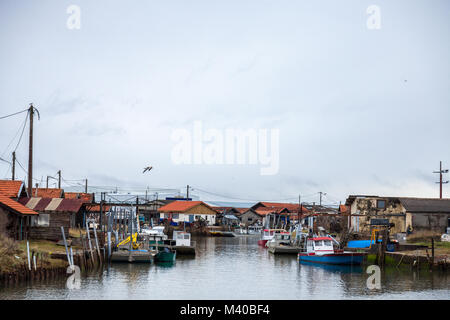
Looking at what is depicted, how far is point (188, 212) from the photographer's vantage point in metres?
110

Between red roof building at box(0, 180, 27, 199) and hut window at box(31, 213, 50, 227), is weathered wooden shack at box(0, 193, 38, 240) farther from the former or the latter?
red roof building at box(0, 180, 27, 199)

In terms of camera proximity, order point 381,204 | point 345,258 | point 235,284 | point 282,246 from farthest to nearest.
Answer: point 381,204, point 282,246, point 345,258, point 235,284

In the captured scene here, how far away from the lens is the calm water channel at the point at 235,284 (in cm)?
3145

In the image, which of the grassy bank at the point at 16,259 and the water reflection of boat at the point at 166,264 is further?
the water reflection of boat at the point at 166,264

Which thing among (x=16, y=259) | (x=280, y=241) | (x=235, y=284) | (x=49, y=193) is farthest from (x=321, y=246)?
(x=49, y=193)

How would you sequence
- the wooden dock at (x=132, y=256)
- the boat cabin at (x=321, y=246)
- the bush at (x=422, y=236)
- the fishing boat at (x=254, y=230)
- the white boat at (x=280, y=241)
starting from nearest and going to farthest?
the wooden dock at (x=132, y=256), the boat cabin at (x=321, y=246), the bush at (x=422, y=236), the white boat at (x=280, y=241), the fishing boat at (x=254, y=230)

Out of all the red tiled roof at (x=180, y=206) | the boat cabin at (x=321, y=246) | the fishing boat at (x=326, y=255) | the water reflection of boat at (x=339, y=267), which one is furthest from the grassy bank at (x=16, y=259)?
the red tiled roof at (x=180, y=206)

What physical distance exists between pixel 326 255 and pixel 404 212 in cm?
2111

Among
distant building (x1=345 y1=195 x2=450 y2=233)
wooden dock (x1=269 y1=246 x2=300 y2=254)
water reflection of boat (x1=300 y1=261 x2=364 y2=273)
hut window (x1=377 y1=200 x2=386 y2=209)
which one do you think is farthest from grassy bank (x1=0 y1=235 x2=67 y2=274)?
hut window (x1=377 y1=200 x2=386 y2=209)

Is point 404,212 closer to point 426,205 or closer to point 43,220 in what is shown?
point 426,205

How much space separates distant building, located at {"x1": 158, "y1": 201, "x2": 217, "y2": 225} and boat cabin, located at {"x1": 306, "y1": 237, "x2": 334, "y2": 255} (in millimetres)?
57826

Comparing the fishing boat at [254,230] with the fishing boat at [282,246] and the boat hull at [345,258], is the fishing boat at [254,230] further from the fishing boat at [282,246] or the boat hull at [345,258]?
the boat hull at [345,258]

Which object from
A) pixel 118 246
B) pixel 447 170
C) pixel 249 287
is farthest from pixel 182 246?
pixel 447 170

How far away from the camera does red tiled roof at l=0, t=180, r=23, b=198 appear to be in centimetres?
5034
